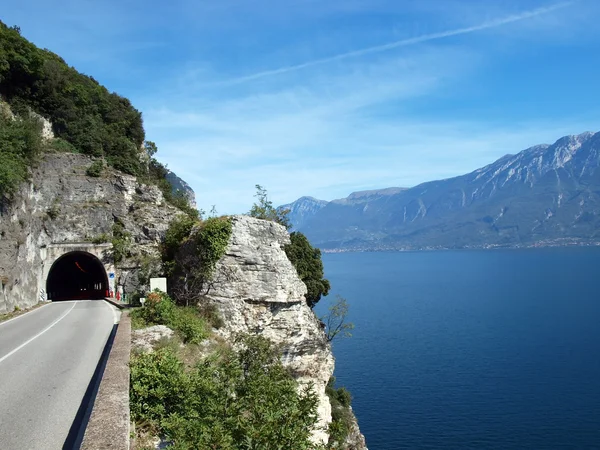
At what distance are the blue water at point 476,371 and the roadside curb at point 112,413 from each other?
107ft

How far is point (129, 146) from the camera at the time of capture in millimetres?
49719

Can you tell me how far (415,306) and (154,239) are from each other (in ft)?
225

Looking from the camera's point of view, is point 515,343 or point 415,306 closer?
point 515,343

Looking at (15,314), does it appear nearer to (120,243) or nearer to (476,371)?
(120,243)

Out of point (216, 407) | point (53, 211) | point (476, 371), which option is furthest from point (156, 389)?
point (476, 371)

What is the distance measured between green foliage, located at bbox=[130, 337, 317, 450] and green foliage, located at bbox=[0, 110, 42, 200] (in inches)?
940

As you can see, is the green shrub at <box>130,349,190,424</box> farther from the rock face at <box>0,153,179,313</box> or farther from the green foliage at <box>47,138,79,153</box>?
the green foliage at <box>47,138,79,153</box>

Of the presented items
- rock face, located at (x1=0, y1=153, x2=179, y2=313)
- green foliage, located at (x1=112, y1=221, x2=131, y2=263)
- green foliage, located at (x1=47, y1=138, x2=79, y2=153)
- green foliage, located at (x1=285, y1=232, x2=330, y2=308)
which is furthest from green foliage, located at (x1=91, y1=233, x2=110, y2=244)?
green foliage, located at (x1=285, y1=232, x2=330, y2=308)

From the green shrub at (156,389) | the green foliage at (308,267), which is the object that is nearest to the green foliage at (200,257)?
the green shrub at (156,389)

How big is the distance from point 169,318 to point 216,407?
991 cm

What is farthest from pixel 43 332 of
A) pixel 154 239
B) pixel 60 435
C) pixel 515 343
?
pixel 515 343

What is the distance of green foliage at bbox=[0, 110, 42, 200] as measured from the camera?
30.4 m

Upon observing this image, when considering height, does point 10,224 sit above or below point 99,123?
below

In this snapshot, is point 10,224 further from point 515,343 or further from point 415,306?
point 415,306
